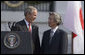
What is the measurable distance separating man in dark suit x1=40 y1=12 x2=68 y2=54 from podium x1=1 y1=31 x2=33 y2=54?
418 millimetres

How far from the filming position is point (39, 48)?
338 cm

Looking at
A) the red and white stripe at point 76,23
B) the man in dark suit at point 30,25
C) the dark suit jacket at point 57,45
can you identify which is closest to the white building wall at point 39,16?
the red and white stripe at point 76,23

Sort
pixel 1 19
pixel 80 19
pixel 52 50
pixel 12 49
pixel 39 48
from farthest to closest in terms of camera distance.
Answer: pixel 1 19 → pixel 80 19 → pixel 39 48 → pixel 52 50 → pixel 12 49

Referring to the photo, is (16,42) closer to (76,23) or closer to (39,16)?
(76,23)

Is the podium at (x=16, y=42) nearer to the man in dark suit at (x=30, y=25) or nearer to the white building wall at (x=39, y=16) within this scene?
the man in dark suit at (x=30, y=25)

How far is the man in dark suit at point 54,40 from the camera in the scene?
10.4ft

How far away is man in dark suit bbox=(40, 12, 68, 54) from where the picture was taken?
317 cm

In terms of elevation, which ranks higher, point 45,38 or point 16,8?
point 16,8

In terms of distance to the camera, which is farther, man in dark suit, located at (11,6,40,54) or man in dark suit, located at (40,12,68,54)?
man in dark suit, located at (11,6,40,54)

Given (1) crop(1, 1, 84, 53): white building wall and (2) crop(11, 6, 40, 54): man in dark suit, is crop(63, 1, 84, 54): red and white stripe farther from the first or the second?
(1) crop(1, 1, 84, 53): white building wall

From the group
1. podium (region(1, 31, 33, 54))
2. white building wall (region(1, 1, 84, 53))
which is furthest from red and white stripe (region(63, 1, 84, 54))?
white building wall (region(1, 1, 84, 53))

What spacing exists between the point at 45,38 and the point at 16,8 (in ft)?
23.1

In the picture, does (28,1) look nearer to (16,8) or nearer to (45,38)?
(16,8)

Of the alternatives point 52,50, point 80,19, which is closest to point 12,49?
point 52,50
